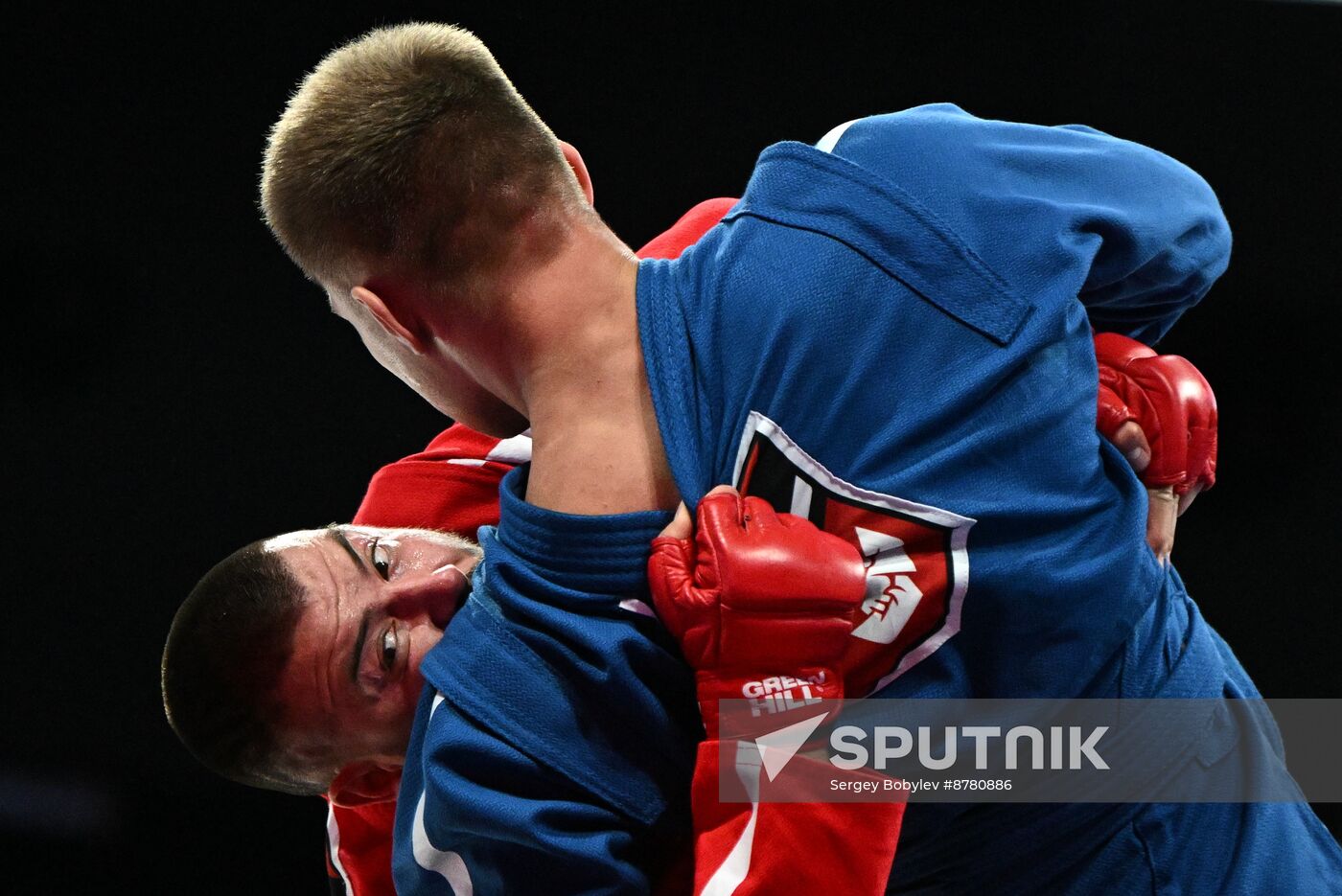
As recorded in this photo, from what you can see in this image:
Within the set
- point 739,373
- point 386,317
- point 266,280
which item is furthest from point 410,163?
point 266,280

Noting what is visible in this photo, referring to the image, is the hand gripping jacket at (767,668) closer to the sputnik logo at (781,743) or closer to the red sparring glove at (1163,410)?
the sputnik logo at (781,743)

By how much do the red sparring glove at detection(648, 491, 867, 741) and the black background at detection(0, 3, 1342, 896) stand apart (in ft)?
3.47

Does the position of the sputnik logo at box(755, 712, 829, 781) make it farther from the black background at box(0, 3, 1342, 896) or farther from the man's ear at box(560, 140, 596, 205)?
the black background at box(0, 3, 1342, 896)

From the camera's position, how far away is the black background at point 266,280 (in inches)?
69.0

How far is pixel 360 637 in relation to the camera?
1098 mm

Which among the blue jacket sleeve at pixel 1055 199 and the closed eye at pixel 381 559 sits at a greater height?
the blue jacket sleeve at pixel 1055 199

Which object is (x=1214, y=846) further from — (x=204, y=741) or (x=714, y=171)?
(x=714, y=171)

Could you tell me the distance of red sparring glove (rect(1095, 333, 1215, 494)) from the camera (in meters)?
1.03

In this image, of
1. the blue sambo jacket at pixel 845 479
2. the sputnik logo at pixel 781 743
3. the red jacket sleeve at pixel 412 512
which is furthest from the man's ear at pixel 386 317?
the sputnik logo at pixel 781 743

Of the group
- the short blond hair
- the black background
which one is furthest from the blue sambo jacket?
the black background

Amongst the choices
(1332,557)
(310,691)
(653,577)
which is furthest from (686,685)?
(1332,557)

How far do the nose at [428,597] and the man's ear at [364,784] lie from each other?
16 centimetres

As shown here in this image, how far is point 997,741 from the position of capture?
0.98 m

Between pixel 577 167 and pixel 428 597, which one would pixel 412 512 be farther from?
pixel 577 167
